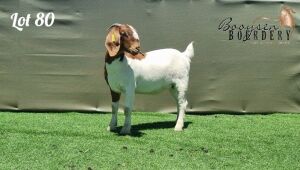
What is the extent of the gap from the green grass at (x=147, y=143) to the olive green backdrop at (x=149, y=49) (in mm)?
439

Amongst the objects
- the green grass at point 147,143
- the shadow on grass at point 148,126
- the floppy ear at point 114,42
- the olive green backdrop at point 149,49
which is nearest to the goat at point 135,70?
the floppy ear at point 114,42

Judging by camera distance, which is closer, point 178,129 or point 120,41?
point 120,41

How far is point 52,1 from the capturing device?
814 centimetres

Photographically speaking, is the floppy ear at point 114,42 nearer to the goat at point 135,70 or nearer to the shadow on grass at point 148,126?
the goat at point 135,70

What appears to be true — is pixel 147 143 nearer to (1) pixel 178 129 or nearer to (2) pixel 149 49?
(1) pixel 178 129

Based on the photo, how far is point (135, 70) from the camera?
21.3ft

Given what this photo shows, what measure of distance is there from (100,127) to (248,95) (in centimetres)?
267

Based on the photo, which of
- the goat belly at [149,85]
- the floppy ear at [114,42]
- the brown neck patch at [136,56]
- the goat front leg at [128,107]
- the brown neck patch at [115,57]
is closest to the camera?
the floppy ear at [114,42]

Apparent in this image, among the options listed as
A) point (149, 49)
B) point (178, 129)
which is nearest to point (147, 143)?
point (178, 129)

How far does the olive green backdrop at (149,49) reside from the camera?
811 centimetres

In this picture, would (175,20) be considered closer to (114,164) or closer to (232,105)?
(232,105)

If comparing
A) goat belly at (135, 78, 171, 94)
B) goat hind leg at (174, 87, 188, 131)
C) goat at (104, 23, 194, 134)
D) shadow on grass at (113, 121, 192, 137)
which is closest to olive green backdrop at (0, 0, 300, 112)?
shadow on grass at (113, 121, 192, 137)

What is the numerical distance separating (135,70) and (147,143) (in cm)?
95

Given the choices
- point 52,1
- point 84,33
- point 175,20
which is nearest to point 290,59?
point 175,20
